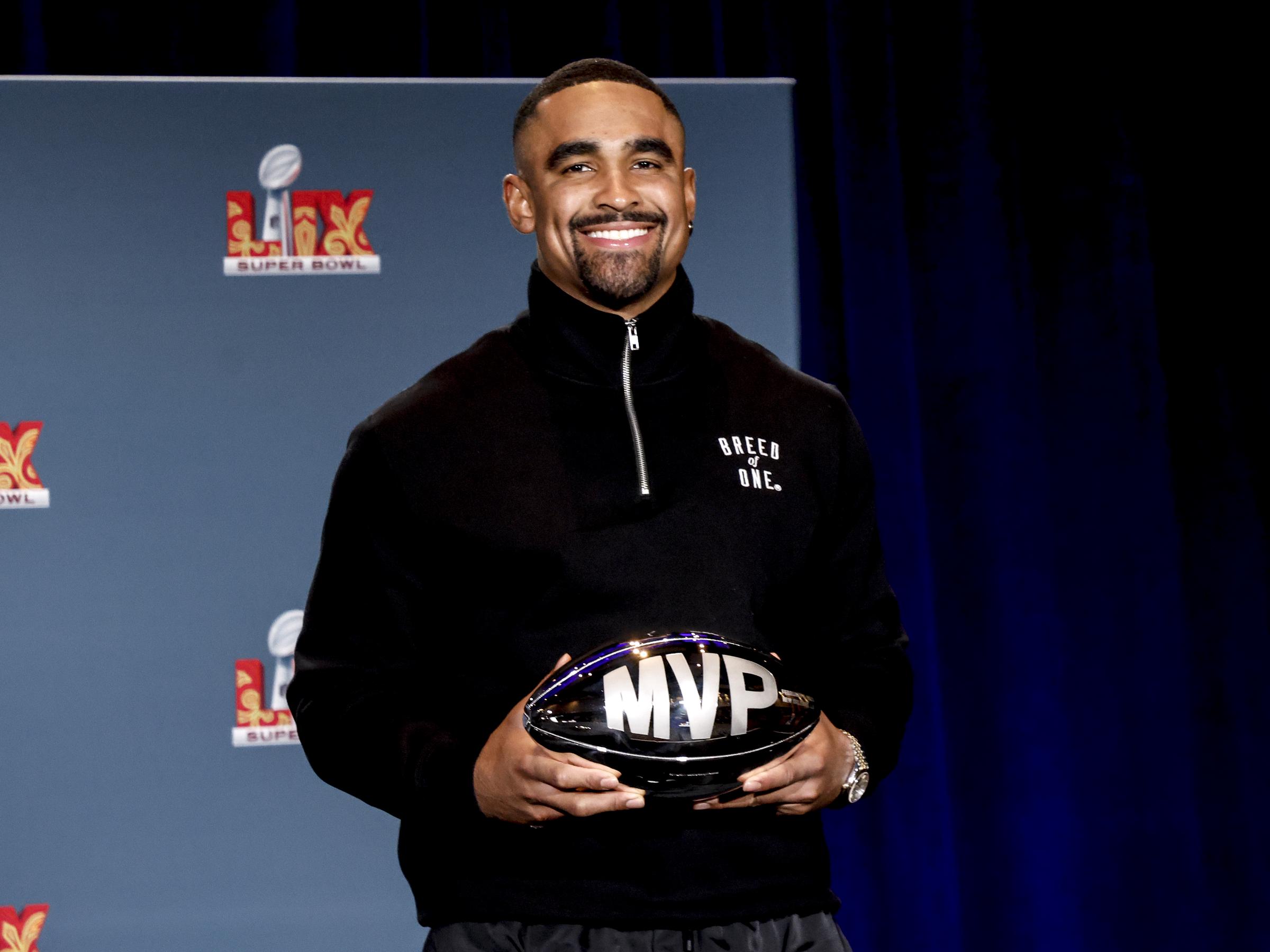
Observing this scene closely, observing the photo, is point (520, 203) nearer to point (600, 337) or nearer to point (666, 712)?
point (600, 337)

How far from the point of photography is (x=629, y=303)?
1.32m

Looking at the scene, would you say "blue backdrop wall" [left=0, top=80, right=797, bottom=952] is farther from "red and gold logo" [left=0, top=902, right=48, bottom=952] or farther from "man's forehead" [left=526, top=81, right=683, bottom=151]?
"man's forehead" [left=526, top=81, right=683, bottom=151]

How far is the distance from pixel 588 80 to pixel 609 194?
143 mm

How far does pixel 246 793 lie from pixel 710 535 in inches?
43.1

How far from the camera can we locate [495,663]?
3.93 ft

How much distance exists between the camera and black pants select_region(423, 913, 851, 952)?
113cm

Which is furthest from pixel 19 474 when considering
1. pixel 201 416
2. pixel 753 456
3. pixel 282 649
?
pixel 753 456

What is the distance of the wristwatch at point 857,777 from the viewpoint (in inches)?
45.8

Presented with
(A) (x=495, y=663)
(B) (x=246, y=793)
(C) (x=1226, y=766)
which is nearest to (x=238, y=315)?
(B) (x=246, y=793)

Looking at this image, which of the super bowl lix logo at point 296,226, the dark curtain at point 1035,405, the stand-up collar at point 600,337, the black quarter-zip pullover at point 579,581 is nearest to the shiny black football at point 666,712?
the black quarter-zip pullover at point 579,581

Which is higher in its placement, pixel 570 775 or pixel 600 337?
pixel 600 337

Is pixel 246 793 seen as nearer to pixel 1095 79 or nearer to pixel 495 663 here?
pixel 495 663

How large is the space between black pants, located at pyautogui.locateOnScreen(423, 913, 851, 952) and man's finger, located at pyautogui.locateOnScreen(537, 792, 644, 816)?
190mm

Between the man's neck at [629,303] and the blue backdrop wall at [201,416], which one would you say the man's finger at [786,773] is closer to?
the man's neck at [629,303]
